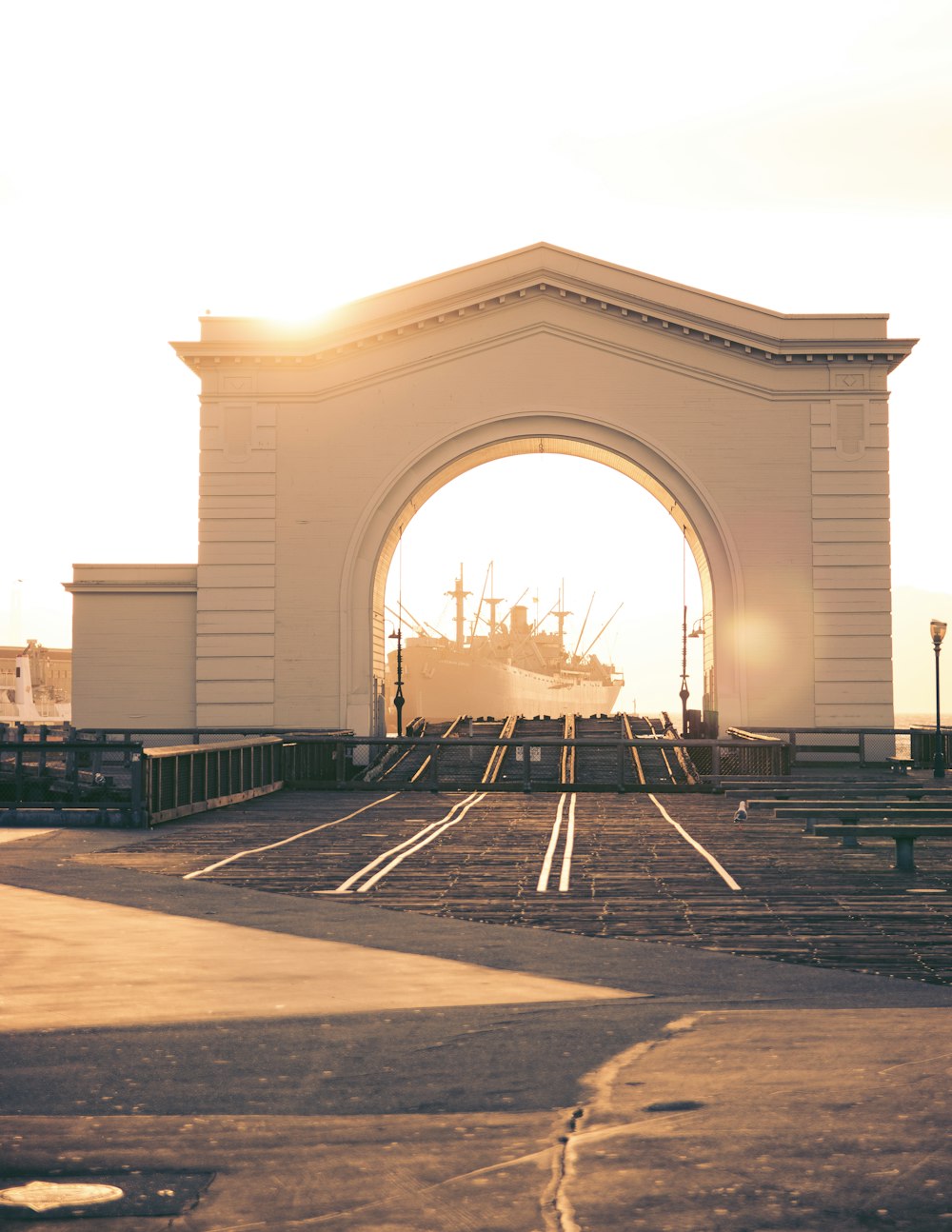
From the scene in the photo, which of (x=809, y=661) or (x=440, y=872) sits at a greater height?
(x=809, y=661)

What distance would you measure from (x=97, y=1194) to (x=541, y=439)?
38.2 metres

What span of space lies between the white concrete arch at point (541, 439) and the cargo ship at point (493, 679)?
211 feet

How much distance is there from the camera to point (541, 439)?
140ft

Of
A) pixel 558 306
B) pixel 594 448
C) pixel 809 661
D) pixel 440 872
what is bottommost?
pixel 440 872

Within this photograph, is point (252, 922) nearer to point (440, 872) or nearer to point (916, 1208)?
point (440, 872)

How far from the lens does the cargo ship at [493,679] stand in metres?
115

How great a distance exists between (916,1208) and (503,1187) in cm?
139

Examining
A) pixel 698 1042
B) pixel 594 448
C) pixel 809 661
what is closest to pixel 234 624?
pixel 594 448

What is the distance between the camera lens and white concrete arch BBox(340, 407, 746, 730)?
40.8 meters

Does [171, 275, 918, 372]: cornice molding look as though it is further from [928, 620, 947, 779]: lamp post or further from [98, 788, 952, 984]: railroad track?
[98, 788, 952, 984]: railroad track

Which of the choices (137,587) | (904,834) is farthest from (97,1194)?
(137,587)

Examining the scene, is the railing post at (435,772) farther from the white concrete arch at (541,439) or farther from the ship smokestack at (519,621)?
the ship smokestack at (519,621)

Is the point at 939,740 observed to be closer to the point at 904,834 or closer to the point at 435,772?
the point at 435,772

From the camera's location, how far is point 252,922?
11531 millimetres
